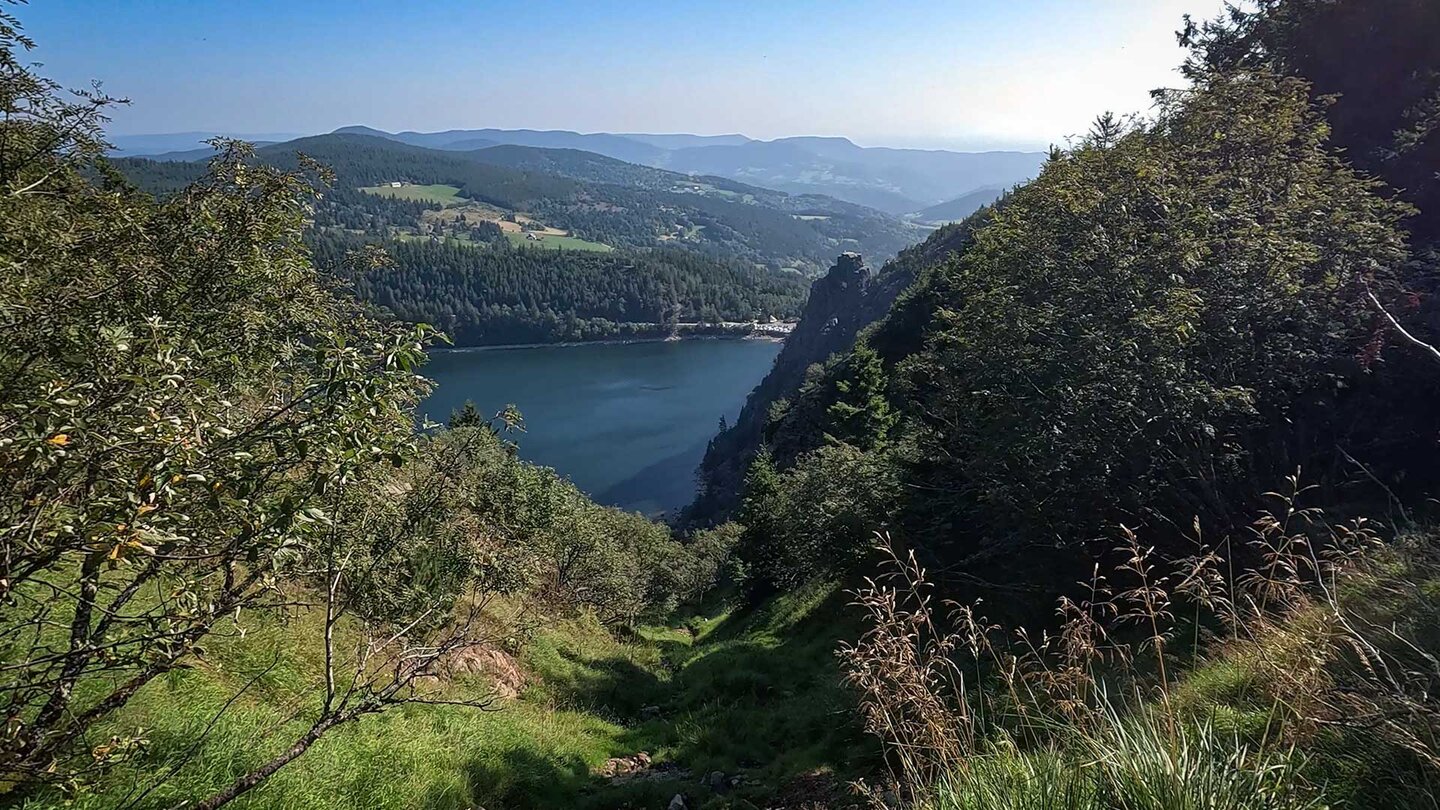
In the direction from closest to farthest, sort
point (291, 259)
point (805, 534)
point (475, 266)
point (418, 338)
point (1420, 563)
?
point (418, 338), point (1420, 563), point (291, 259), point (805, 534), point (475, 266)

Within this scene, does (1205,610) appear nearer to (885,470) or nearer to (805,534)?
(885,470)

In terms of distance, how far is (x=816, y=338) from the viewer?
374 ft

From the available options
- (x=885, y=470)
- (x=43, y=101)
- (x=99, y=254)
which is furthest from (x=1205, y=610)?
(x=43, y=101)

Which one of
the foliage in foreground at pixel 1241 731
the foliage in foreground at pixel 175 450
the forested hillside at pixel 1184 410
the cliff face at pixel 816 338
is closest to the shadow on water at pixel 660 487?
the cliff face at pixel 816 338

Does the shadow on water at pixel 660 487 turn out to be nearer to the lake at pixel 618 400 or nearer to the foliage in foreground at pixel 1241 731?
the lake at pixel 618 400

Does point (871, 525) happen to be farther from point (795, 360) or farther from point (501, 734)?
point (795, 360)

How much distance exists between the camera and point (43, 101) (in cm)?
534

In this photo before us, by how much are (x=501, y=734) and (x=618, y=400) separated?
397ft

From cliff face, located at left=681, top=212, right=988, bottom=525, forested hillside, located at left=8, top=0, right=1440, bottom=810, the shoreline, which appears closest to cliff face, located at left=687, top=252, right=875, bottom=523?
cliff face, located at left=681, top=212, right=988, bottom=525

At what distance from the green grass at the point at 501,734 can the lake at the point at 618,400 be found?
69134 mm

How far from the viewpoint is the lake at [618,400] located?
96938 millimetres

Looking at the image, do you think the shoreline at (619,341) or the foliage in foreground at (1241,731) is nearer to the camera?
the foliage in foreground at (1241,731)

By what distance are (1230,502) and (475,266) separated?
612 ft

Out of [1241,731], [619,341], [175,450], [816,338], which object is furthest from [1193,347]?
[619,341]
